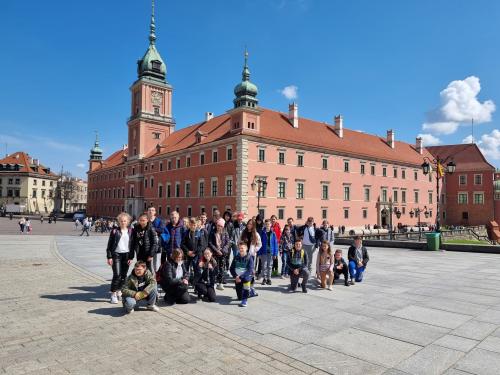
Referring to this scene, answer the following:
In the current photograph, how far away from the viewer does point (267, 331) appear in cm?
599

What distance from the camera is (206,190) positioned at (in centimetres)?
3978

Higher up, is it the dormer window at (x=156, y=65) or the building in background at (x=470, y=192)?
the dormer window at (x=156, y=65)

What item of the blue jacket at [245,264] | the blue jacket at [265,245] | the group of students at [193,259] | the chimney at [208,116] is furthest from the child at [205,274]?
the chimney at [208,116]

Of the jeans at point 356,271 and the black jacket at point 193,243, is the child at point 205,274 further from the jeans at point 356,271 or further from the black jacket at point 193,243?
the jeans at point 356,271

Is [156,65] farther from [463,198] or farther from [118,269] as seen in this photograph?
[463,198]

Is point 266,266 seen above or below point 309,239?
below

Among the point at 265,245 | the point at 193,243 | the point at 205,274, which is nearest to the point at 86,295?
the point at 193,243

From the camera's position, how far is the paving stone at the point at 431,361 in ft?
14.9

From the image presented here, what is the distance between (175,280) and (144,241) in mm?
1089

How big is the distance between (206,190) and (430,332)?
34.8m

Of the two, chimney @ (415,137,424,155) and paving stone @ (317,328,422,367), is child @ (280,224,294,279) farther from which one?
chimney @ (415,137,424,155)

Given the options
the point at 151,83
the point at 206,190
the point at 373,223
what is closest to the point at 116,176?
the point at 151,83

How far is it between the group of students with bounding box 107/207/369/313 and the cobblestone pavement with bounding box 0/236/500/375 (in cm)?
39

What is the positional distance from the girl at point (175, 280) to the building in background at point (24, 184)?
91473 millimetres
